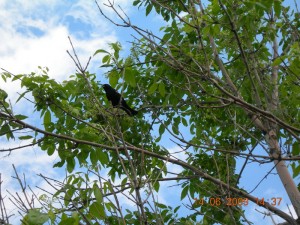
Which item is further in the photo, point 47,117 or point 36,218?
point 47,117

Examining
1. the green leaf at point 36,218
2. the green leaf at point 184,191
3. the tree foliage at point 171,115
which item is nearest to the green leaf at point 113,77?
the tree foliage at point 171,115

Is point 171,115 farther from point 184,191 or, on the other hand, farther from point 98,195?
point 98,195

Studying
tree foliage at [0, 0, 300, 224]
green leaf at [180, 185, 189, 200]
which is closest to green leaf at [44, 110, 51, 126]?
tree foliage at [0, 0, 300, 224]

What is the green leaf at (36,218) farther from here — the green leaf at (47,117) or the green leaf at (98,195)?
the green leaf at (47,117)

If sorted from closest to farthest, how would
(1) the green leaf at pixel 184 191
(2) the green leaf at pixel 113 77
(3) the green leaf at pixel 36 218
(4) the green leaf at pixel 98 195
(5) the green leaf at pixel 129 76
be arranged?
(3) the green leaf at pixel 36 218 → (4) the green leaf at pixel 98 195 → (5) the green leaf at pixel 129 76 → (2) the green leaf at pixel 113 77 → (1) the green leaf at pixel 184 191

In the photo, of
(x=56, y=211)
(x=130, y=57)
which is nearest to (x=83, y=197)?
(x=56, y=211)

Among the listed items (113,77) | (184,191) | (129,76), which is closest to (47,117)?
(113,77)

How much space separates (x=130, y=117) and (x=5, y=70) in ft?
6.21

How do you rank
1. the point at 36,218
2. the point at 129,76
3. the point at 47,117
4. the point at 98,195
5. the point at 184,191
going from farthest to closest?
the point at 184,191, the point at 47,117, the point at 129,76, the point at 98,195, the point at 36,218

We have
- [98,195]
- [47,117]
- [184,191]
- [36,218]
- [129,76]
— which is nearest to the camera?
[36,218]

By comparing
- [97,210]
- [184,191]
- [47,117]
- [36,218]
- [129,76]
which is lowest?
[36,218]

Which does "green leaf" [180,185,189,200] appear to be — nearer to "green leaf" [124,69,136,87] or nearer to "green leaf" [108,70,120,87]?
"green leaf" [108,70,120,87]

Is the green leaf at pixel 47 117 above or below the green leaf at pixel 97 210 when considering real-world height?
above

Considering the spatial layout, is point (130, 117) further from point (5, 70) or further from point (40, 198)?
point (40, 198)
